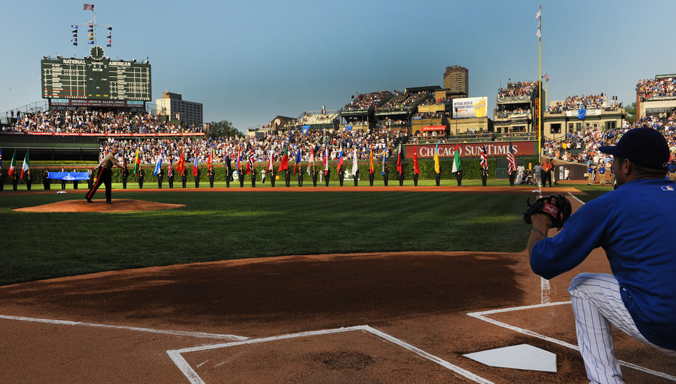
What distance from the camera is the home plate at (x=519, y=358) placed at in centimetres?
373

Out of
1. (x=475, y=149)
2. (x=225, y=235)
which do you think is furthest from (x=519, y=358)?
(x=475, y=149)

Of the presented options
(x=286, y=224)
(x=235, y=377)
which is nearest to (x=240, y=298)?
(x=235, y=377)

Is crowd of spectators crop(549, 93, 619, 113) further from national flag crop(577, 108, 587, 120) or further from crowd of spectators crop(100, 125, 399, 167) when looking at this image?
crowd of spectators crop(100, 125, 399, 167)

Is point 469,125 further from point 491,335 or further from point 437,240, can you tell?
point 491,335

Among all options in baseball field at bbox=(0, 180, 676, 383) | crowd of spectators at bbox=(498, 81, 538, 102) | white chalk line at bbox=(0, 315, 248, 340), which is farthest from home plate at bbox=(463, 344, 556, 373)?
crowd of spectators at bbox=(498, 81, 538, 102)

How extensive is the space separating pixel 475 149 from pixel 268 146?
27.8 meters

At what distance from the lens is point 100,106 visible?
72375 millimetres

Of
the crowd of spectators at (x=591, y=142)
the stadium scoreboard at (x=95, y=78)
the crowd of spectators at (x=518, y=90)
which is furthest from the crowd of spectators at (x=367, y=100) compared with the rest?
the crowd of spectators at (x=591, y=142)

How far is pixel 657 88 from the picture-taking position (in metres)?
66.6

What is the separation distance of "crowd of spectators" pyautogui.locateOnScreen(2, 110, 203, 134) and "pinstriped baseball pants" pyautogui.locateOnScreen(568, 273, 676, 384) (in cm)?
7794

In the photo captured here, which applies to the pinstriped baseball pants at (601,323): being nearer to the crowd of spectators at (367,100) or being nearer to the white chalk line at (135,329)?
the white chalk line at (135,329)

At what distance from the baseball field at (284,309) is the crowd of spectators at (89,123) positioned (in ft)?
218

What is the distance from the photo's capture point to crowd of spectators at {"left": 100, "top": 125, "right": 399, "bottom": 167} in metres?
60.6

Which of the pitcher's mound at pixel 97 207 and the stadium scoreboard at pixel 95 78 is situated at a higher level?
the stadium scoreboard at pixel 95 78
